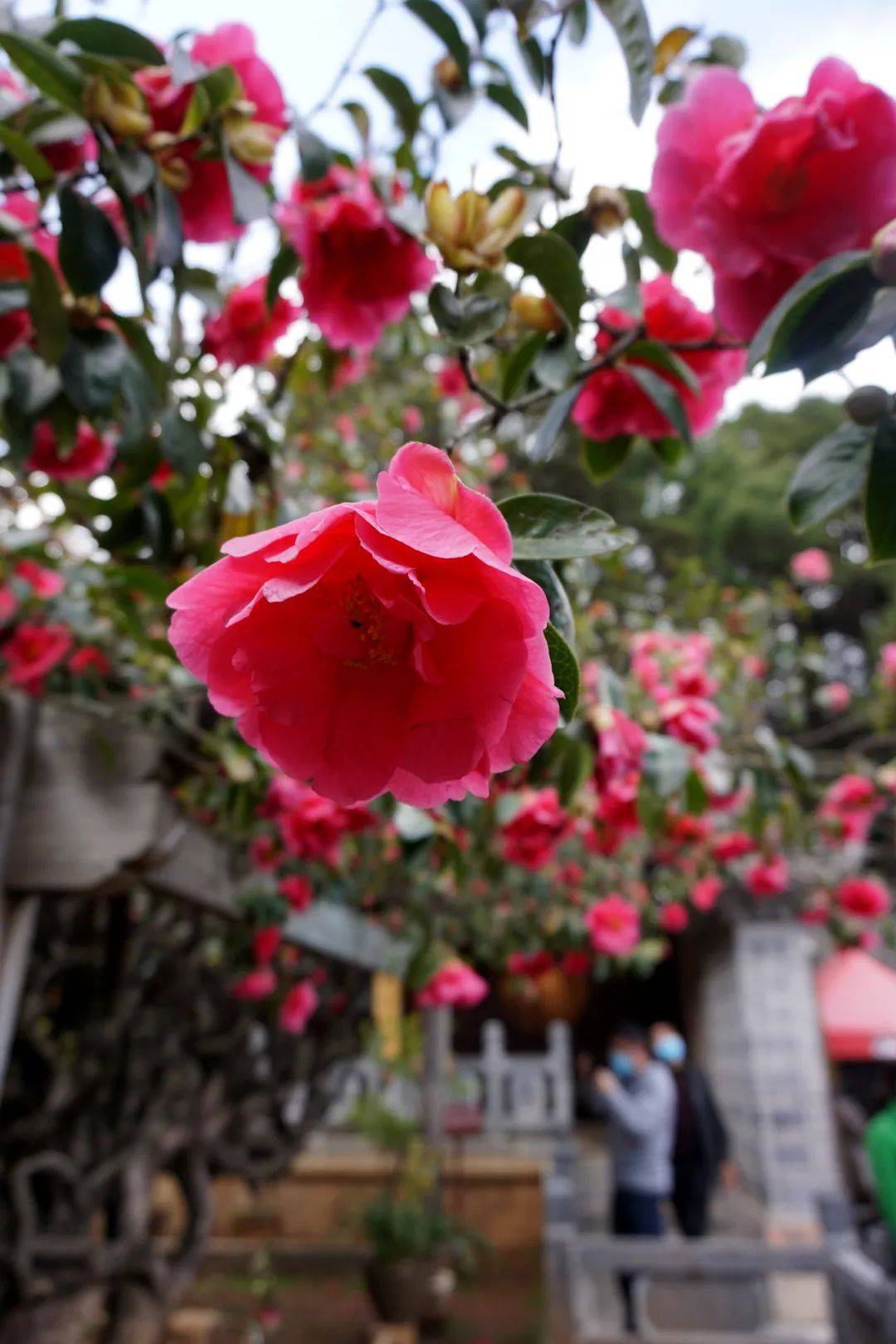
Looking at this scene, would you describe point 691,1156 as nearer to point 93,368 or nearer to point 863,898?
point 863,898

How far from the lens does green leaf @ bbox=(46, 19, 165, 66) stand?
0.76m

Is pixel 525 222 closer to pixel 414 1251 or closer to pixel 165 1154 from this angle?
pixel 165 1154

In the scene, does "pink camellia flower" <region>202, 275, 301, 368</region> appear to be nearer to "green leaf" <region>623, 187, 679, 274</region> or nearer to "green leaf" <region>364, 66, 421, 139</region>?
"green leaf" <region>364, 66, 421, 139</region>

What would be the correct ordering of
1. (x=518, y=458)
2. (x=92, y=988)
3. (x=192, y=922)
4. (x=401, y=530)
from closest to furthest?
(x=401, y=530)
(x=92, y=988)
(x=192, y=922)
(x=518, y=458)

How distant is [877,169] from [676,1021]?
862 centimetres

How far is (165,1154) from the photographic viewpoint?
2.33 m

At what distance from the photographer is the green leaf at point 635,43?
0.68 m

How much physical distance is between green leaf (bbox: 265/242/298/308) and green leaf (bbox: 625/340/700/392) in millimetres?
378

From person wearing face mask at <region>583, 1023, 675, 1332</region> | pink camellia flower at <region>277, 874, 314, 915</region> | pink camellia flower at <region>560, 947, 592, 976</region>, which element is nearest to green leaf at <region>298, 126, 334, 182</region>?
pink camellia flower at <region>277, 874, 314, 915</region>

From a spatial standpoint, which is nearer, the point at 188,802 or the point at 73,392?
the point at 73,392

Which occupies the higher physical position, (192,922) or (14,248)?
(14,248)

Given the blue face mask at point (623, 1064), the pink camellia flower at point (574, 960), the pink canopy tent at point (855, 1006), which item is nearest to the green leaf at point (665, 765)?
the pink camellia flower at point (574, 960)

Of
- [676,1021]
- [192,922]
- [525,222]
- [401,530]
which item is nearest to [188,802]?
[525,222]

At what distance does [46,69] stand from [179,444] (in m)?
0.30
